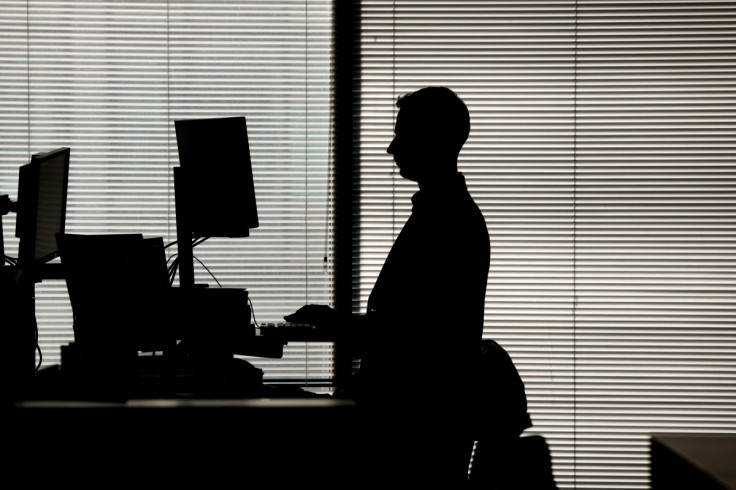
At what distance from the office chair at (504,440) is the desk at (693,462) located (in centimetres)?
22

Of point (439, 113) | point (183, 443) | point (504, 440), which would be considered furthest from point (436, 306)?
point (183, 443)

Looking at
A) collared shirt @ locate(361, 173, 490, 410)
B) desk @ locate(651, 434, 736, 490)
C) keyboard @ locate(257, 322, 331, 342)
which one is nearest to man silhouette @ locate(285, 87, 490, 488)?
collared shirt @ locate(361, 173, 490, 410)

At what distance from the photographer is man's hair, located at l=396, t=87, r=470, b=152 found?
192 centimetres

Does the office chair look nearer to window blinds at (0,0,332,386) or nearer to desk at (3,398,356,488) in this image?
desk at (3,398,356,488)

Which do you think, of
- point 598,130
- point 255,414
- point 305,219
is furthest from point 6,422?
point 598,130

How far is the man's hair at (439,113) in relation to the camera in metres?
1.92

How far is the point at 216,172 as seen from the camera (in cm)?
249

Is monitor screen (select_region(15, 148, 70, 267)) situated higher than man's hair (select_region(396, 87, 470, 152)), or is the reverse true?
man's hair (select_region(396, 87, 470, 152))

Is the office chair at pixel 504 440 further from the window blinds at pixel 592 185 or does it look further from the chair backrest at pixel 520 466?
the window blinds at pixel 592 185

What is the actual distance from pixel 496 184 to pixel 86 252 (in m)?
1.80

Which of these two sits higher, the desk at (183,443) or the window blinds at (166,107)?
the window blinds at (166,107)

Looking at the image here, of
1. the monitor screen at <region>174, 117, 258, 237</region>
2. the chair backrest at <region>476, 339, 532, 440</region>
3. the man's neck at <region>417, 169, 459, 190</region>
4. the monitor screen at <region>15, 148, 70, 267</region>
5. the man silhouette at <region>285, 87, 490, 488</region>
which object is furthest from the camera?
the monitor screen at <region>174, 117, 258, 237</region>

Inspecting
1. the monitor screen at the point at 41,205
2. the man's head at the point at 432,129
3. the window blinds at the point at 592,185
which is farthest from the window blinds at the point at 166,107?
the man's head at the point at 432,129

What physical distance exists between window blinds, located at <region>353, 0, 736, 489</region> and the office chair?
1.51 metres
